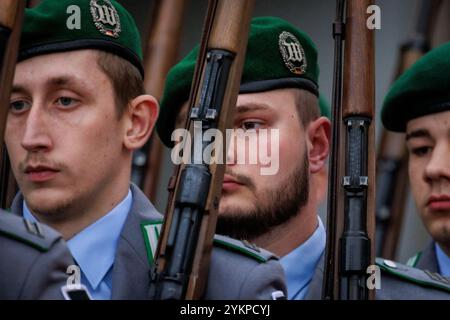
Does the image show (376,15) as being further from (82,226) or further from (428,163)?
(82,226)

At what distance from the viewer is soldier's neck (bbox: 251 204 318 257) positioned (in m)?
3.91

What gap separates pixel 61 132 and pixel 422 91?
4.25 ft

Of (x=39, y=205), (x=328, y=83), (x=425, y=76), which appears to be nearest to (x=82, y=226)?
(x=39, y=205)

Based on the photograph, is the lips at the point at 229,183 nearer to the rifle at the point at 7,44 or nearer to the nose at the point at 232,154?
the nose at the point at 232,154

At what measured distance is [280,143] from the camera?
153 inches

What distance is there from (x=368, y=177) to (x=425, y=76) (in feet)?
2.38

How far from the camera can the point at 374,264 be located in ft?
11.5

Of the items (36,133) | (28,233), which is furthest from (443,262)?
(28,233)

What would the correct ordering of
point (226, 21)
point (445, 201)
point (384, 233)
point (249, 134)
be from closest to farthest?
point (226, 21)
point (249, 134)
point (445, 201)
point (384, 233)

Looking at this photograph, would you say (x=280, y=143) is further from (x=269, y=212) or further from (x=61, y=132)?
(x=61, y=132)

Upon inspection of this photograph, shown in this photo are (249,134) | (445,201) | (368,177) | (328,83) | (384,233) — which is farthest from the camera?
(328,83)

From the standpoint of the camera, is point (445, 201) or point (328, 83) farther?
point (328, 83)

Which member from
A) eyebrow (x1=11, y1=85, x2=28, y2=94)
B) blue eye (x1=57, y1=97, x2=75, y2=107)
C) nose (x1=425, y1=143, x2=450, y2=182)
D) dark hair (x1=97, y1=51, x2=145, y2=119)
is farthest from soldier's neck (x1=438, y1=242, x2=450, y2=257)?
eyebrow (x1=11, y1=85, x2=28, y2=94)

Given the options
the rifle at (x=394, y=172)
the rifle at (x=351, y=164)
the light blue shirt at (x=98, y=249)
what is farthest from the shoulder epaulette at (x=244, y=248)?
the rifle at (x=394, y=172)
